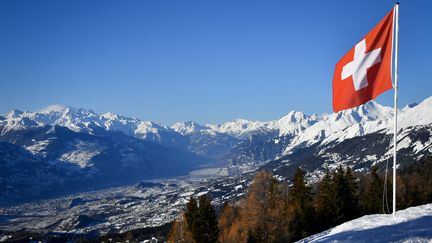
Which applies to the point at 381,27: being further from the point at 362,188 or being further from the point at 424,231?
the point at 362,188

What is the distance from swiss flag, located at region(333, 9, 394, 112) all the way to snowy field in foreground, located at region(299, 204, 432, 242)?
6.80 metres

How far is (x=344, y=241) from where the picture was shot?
23.2 meters

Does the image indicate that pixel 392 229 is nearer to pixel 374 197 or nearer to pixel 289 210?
pixel 289 210

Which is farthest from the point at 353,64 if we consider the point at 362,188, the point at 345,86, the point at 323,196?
the point at 362,188

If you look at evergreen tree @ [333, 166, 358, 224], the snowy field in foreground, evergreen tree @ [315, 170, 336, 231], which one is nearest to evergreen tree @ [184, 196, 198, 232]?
evergreen tree @ [315, 170, 336, 231]

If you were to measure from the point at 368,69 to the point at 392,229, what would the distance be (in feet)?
28.1

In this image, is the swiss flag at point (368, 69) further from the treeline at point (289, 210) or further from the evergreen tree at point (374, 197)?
the evergreen tree at point (374, 197)

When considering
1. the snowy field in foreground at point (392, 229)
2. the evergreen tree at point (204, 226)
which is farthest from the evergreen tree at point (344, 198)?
Answer: the snowy field in foreground at point (392, 229)

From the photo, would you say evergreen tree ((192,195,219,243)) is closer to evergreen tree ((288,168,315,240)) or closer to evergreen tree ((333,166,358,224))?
evergreen tree ((288,168,315,240))

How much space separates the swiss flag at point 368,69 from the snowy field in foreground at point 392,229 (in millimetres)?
6797

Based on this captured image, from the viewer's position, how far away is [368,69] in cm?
2383

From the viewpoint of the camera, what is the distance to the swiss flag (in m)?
23.2

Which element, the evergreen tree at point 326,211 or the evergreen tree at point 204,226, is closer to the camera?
the evergreen tree at point 326,211

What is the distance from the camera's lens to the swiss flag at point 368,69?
23.2 meters
